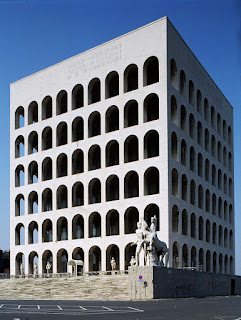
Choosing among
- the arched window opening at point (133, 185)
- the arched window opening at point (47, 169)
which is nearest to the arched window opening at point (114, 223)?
the arched window opening at point (133, 185)

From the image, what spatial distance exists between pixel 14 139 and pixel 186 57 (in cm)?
2474

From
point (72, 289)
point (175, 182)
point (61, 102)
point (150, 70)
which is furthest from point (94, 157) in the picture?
point (72, 289)

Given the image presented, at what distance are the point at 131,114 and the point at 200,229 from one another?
15.8m

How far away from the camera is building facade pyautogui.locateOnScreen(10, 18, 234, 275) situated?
192 ft

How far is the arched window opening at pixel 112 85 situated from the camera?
207 feet

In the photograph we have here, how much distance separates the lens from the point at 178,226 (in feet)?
189

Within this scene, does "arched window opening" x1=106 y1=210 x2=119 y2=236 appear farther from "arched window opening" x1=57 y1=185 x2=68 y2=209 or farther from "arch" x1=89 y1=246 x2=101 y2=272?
"arched window opening" x1=57 y1=185 x2=68 y2=209

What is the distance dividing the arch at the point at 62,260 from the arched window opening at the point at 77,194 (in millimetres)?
5766

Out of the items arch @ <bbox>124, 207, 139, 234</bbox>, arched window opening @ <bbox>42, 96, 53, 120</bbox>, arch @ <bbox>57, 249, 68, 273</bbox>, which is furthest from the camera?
arched window opening @ <bbox>42, 96, 53, 120</bbox>

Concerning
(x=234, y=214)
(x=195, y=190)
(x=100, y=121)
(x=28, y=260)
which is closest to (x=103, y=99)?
(x=100, y=121)

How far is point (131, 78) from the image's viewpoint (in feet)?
214

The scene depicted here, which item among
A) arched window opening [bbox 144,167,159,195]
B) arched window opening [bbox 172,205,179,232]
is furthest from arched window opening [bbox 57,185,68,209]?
arched window opening [bbox 172,205,179,232]

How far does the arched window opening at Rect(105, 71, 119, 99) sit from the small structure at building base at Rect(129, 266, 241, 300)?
23.2m

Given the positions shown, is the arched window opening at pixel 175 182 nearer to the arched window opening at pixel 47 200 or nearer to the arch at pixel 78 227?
the arch at pixel 78 227
